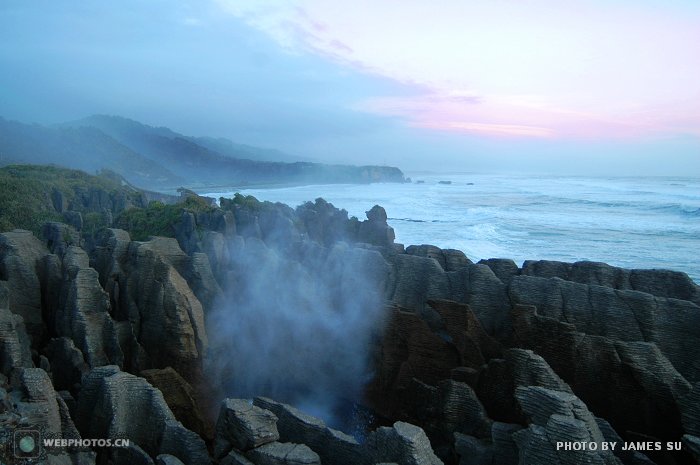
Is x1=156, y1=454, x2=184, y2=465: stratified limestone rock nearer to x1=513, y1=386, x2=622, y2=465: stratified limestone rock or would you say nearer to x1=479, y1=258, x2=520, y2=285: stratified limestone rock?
x1=513, y1=386, x2=622, y2=465: stratified limestone rock

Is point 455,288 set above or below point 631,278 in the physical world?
below

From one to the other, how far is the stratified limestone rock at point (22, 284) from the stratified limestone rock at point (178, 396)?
3.58 m

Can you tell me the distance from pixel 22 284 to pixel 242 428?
7119 millimetres

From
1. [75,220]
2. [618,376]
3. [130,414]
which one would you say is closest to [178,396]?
[130,414]

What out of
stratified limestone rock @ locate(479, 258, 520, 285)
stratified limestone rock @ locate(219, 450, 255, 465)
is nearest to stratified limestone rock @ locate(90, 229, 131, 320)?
stratified limestone rock @ locate(219, 450, 255, 465)

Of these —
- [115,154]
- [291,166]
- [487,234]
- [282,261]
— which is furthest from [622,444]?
[291,166]

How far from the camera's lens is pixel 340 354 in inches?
440

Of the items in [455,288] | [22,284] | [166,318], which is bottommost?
[166,318]

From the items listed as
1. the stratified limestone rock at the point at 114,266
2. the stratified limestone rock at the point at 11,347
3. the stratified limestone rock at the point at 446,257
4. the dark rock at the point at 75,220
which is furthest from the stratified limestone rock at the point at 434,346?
the dark rock at the point at 75,220

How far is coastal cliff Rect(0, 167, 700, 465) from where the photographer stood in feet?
22.0

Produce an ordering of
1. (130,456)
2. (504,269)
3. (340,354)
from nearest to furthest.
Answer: (130,456) < (340,354) < (504,269)

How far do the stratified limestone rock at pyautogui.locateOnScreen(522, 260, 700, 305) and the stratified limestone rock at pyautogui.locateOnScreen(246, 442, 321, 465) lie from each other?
727 cm

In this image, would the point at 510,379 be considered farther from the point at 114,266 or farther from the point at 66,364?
the point at 114,266

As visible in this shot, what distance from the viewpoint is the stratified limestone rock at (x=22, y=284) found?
10.7 meters
